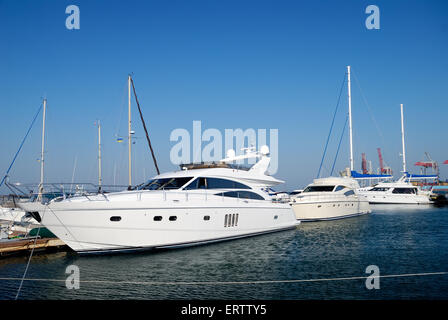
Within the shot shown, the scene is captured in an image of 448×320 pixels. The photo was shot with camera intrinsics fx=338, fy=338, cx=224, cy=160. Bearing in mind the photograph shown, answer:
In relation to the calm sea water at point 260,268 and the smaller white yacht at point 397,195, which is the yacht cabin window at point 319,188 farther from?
the smaller white yacht at point 397,195

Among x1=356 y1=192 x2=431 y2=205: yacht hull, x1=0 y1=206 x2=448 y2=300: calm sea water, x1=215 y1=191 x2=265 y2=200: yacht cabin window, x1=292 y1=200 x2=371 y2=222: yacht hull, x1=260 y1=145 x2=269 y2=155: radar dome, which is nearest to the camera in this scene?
x1=0 y1=206 x2=448 y2=300: calm sea water

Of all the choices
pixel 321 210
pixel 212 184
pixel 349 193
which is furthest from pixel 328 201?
pixel 212 184

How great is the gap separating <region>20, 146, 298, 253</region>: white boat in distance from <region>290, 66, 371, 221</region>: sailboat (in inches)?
271

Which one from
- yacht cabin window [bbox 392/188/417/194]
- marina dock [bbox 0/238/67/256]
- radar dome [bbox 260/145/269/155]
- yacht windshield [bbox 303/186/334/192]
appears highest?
radar dome [bbox 260/145/269/155]

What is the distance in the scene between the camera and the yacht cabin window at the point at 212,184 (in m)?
17.1

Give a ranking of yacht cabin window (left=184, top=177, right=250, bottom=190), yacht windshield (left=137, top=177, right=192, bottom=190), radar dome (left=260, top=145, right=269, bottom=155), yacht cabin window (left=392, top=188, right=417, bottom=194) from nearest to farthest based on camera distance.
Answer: yacht windshield (left=137, top=177, right=192, bottom=190) < yacht cabin window (left=184, top=177, right=250, bottom=190) < radar dome (left=260, top=145, right=269, bottom=155) < yacht cabin window (left=392, top=188, right=417, bottom=194)

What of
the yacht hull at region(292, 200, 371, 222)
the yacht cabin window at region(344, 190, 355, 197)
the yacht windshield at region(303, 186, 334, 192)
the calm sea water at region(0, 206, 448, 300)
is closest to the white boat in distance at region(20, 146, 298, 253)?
the calm sea water at region(0, 206, 448, 300)

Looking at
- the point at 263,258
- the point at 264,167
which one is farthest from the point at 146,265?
the point at 264,167

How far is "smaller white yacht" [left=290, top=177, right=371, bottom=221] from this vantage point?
26.8 metres

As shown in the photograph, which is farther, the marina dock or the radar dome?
the radar dome

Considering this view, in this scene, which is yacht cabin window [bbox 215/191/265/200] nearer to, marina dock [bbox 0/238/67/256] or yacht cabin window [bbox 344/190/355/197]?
marina dock [bbox 0/238/67/256]

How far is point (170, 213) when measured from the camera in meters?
14.9

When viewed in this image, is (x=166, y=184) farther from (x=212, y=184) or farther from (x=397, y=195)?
(x=397, y=195)

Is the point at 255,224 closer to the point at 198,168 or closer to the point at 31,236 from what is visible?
the point at 198,168
